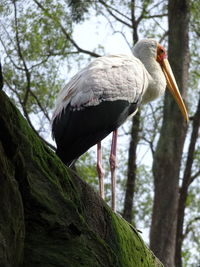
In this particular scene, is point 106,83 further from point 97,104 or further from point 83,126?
point 83,126

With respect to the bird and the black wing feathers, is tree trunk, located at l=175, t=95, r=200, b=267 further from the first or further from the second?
the black wing feathers

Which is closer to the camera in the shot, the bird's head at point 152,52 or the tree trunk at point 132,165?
the bird's head at point 152,52

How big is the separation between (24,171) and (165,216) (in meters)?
6.71

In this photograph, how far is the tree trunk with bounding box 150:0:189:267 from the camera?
9.36 meters

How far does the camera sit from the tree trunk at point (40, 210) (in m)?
2.77

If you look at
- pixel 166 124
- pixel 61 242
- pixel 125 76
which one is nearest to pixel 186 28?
pixel 166 124

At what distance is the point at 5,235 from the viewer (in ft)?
8.81

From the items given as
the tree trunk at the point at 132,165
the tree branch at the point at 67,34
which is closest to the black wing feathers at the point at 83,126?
the tree trunk at the point at 132,165

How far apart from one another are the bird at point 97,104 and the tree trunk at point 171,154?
A: 10.9 feet

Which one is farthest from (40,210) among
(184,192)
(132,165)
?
(132,165)

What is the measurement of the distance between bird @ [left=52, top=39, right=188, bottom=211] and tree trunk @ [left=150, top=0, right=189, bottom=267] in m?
3.31

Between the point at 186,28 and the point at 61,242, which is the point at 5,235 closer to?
the point at 61,242

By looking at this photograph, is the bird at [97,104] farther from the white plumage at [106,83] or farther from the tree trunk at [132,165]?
the tree trunk at [132,165]

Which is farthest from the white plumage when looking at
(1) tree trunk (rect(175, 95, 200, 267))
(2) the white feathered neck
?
(1) tree trunk (rect(175, 95, 200, 267))
